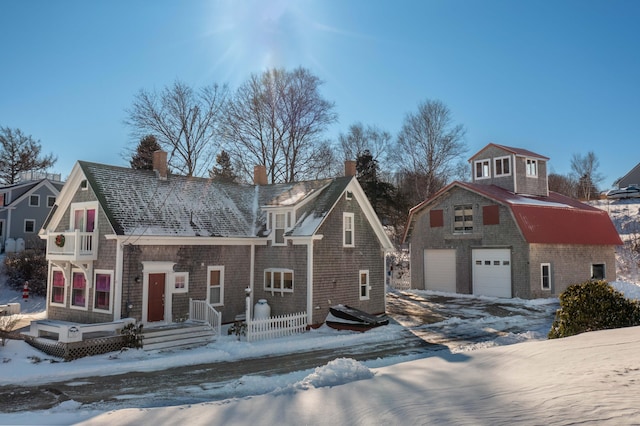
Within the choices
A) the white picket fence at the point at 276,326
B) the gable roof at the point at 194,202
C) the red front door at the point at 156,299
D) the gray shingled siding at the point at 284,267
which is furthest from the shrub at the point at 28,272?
the white picket fence at the point at 276,326

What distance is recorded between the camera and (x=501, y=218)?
Result: 2986 cm

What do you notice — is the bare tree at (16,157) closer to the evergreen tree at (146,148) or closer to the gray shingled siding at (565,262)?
the evergreen tree at (146,148)

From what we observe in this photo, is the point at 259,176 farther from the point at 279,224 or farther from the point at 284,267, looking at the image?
the point at 284,267

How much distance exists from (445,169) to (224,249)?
3385cm

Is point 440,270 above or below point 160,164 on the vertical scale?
below

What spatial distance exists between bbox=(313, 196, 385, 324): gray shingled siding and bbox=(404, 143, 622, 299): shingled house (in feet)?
33.9

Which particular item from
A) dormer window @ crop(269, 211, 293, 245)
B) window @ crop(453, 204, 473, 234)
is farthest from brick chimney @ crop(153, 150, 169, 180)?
window @ crop(453, 204, 473, 234)

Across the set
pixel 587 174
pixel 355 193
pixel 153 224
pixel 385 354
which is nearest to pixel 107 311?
pixel 153 224

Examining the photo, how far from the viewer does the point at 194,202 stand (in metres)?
21.2

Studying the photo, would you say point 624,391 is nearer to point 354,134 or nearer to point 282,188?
point 282,188

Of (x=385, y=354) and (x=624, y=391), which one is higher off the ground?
(x=624, y=391)

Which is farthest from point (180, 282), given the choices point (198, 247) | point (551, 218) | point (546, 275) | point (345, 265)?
point (551, 218)

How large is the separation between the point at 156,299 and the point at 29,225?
30743 millimetres

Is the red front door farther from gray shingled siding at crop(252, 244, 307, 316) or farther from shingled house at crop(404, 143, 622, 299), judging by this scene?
shingled house at crop(404, 143, 622, 299)
